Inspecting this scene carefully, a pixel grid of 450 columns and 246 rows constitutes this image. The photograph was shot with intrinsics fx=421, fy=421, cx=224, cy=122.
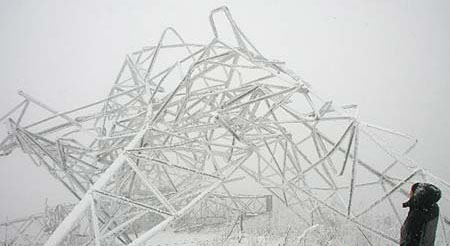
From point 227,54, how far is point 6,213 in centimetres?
1538

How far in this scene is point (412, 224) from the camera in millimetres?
5211

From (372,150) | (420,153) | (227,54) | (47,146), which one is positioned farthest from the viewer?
(372,150)

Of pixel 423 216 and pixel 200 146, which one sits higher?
pixel 200 146

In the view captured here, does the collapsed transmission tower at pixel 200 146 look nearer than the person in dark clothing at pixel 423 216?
No

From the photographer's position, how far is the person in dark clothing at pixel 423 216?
5.13m

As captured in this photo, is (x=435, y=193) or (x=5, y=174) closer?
(x=435, y=193)

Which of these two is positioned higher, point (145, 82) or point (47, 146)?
point (145, 82)

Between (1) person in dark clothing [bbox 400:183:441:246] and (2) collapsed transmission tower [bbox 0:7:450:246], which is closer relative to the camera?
(1) person in dark clothing [bbox 400:183:441:246]

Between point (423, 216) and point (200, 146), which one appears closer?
point (423, 216)

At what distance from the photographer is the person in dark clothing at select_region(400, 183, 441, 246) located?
202 inches

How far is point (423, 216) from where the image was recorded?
5.16m

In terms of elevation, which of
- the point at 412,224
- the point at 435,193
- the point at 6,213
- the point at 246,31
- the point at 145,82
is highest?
the point at 246,31

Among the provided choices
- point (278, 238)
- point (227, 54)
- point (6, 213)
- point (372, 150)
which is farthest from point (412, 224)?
point (6, 213)

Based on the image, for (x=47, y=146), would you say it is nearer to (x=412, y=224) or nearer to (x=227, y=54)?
(x=227, y=54)
